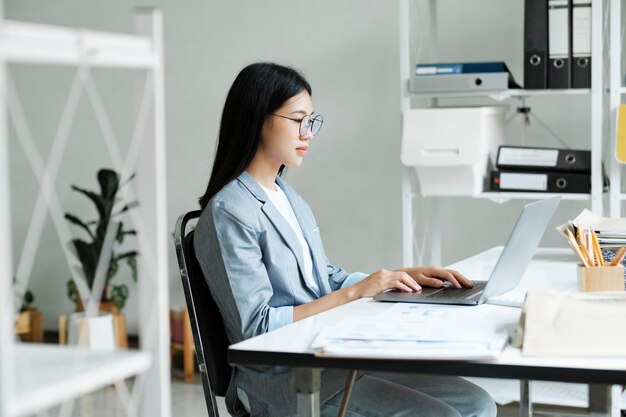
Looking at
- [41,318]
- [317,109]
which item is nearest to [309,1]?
[317,109]

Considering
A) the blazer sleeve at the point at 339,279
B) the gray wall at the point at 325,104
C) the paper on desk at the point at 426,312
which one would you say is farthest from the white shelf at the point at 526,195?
the paper on desk at the point at 426,312

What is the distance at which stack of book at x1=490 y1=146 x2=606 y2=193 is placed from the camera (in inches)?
122

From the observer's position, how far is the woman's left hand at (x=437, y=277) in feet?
6.42

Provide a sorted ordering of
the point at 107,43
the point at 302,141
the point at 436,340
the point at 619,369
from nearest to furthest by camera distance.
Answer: the point at 107,43
the point at 619,369
the point at 436,340
the point at 302,141

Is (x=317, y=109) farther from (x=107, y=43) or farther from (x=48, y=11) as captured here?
(x=107, y=43)

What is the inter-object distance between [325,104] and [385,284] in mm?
2237

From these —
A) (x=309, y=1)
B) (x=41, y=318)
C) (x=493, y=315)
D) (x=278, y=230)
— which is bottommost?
(x=41, y=318)

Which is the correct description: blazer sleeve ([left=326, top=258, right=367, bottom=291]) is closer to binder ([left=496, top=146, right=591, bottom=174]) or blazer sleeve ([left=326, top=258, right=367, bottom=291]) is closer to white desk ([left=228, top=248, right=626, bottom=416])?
white desk ([left=228, top=248, right=626, bottom=416])

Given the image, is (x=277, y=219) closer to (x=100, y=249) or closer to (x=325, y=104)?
(x=325, y=104)

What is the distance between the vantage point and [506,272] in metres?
1.82

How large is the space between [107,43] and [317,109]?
322 centimetres

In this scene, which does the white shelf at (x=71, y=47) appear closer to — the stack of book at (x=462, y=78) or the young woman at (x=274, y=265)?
the young woman at (x=274, y=265)

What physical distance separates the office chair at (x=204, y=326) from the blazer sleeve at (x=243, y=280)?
0.04 metres

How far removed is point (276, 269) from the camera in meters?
1.88
